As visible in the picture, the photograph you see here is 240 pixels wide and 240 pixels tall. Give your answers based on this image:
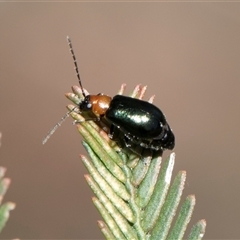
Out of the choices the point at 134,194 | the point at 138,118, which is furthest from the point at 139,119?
the point at 134,194

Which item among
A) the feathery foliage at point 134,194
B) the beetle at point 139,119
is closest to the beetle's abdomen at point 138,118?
the beetle at point 139,119

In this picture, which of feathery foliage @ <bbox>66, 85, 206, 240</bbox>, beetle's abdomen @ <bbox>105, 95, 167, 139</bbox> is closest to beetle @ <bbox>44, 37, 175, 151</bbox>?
beetle's abdomen @ <bbox>105, 95, 167, 139</bbox>

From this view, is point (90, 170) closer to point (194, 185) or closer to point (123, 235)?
point (123, 235)

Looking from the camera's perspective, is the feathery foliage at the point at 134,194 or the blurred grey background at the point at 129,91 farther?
the blurred grey background at the point at 129,91

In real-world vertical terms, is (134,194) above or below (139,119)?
below

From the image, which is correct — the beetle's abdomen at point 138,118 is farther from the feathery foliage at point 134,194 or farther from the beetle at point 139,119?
the feathery foliage at point 134,194

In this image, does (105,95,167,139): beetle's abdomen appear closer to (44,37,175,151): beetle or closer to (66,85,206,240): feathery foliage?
(44,37,175,151): beetle

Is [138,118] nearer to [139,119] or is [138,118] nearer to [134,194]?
[139,119]
